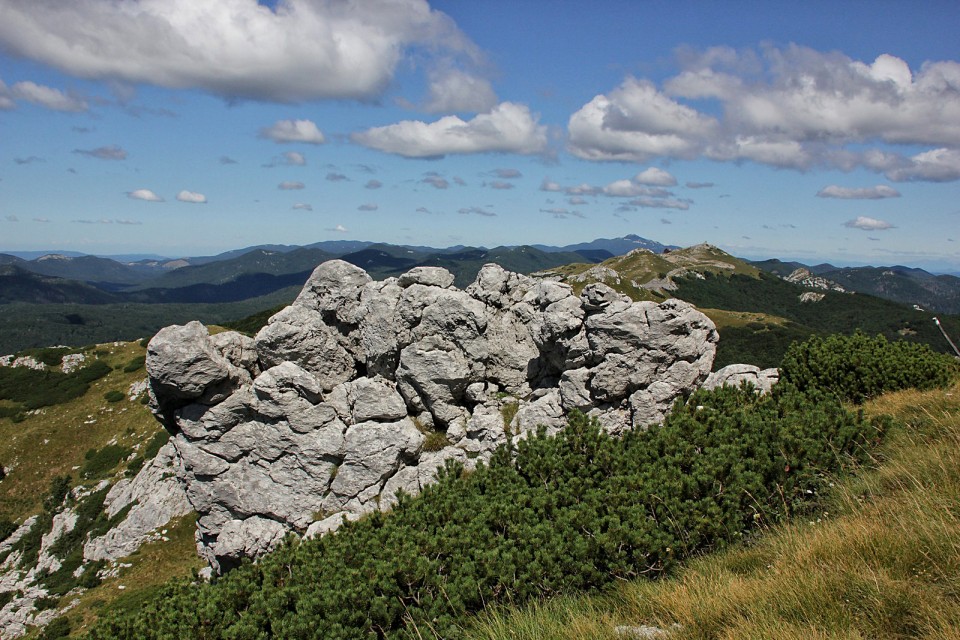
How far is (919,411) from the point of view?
1458 centimetres

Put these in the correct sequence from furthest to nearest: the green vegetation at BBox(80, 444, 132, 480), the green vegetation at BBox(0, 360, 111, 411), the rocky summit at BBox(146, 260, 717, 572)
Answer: the green vegetation at BBox(0, 360, 111, 411) → the green vegetation at BBox(80, 444, 132, 480) → the rocky summit at BBox(146, 260, 717, 572)

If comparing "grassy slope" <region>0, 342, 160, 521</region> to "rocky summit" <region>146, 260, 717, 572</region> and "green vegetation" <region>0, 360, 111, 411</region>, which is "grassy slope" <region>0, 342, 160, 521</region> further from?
"rocky summit" <region>146, 260, 717, 572</region>

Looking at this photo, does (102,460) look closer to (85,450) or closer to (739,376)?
(85,450)

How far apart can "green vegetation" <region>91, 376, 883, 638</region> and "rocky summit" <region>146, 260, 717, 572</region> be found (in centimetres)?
973

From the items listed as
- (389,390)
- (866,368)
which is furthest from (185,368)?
(866,368)

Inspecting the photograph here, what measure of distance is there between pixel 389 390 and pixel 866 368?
2125 centimetres

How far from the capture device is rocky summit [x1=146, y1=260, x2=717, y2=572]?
78.6ft

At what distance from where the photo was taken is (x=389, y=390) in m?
27.4

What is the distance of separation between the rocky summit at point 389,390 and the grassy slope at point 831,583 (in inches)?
516

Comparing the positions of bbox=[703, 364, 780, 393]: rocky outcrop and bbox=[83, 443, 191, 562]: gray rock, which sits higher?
bbox=[703, 364, 780, 393]: rocky outcrop

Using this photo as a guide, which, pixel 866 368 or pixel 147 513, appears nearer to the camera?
pixel 866 368

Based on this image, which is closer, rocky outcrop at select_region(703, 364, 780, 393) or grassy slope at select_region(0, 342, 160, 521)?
rocky outcrop at select_region(703, 364, 780, 393)

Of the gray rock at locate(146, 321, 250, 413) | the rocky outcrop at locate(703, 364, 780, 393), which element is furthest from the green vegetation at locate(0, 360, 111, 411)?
the rocky outcrop at locate(703, 364, 780, 393)

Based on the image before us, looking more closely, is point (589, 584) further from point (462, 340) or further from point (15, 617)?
point (15, 617)
